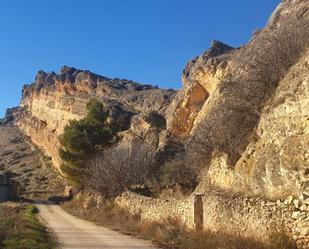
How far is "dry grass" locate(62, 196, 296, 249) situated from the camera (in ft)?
48.3

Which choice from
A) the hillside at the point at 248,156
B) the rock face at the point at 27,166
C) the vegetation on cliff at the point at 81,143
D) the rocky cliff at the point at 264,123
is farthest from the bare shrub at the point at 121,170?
the rock face at the point at 27,166

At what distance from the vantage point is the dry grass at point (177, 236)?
14713 mm

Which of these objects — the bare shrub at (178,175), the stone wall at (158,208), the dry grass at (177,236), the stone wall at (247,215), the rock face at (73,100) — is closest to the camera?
the stone wall at (247,215)

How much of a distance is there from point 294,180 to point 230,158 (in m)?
6.69

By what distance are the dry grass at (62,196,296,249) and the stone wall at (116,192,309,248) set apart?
0.36 meters

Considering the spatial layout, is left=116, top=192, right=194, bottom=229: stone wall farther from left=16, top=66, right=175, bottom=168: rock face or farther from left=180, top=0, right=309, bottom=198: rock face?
left=16, top=66, right=175, bottom=168: rock face

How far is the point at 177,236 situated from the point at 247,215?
4.11 meters

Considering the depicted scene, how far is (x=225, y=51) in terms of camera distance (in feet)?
198

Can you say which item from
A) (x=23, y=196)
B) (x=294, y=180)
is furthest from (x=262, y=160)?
(x=23, y=196)

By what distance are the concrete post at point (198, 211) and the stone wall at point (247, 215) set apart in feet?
0.54

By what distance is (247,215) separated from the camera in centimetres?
1667

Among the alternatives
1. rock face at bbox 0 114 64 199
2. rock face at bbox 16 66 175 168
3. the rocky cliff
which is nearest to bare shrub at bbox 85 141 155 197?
the rocky cliff

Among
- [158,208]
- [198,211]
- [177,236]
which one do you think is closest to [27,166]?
[158,208]

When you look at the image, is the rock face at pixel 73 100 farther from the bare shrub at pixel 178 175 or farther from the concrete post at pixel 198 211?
the concrete post at pixel 198 211
